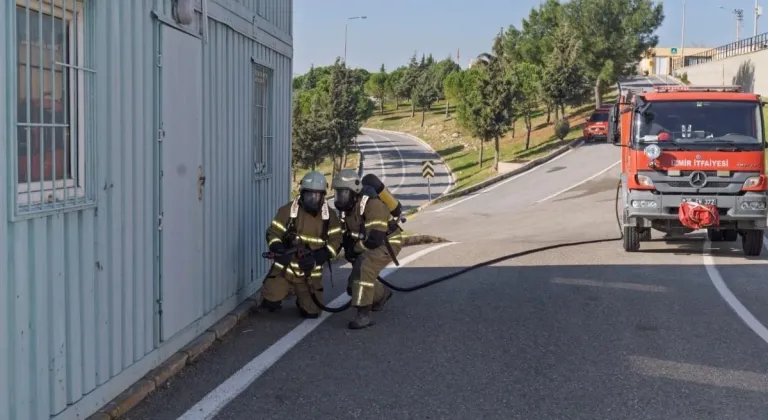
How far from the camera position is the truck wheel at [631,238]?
1421 centimetres

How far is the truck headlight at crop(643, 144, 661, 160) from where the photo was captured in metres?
13.2

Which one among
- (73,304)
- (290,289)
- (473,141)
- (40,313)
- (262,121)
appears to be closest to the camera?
(40,313)

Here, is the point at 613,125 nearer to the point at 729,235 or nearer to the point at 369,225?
the point at 729,235

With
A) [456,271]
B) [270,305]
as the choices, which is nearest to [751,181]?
[456,271]

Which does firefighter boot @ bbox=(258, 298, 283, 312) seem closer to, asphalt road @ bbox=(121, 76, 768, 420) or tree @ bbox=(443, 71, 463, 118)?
asphalt road @ bbox=(121, 76, 768, 420)

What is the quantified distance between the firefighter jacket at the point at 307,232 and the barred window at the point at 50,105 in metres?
2.99

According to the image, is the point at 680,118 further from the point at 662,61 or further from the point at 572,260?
the point at 662,61

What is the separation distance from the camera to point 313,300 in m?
8.06

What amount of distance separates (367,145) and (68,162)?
72904 mm

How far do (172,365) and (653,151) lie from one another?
935 cm

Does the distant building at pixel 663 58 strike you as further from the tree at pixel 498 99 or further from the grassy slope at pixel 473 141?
the tree at pixel 498 99

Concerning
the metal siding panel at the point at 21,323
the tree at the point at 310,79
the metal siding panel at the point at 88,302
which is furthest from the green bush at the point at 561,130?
the tree at the point at 310,79

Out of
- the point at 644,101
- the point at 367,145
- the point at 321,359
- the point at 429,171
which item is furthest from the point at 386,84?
the point at 321,359

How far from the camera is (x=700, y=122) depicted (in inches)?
526
